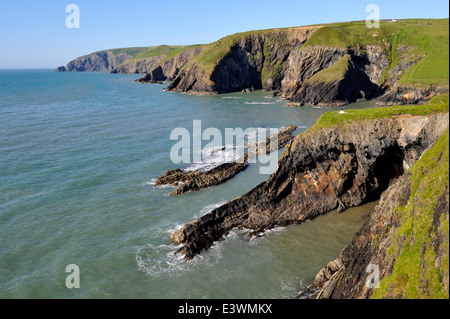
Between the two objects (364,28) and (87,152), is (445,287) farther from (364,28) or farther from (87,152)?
(364,28)

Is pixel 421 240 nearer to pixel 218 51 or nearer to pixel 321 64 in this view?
pixel 321 64

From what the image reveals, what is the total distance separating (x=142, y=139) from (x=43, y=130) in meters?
23.8

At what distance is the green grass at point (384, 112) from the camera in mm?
23734

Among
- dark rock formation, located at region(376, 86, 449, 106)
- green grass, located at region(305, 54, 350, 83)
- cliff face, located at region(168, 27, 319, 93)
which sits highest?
cliff face, located at region(168, 27, 319, 93)

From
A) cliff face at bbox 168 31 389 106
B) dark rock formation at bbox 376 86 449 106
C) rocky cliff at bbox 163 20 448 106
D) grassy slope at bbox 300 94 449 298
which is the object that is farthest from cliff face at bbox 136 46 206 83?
grassy slope at bbox 300 94 449 298

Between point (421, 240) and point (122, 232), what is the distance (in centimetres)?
2484

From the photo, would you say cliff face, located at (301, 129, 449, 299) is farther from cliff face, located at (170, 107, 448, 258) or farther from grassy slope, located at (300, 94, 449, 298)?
cliff face, located at (170, 107, 448, 258)

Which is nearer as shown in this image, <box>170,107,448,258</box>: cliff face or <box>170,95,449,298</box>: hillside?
<box>170,95,449,298</box>: hillside

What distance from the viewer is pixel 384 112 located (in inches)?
1054

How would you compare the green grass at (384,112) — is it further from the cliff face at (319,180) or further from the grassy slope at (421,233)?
the grassy slope at (421,233)

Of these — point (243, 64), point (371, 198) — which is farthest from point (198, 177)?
point (243, 64)

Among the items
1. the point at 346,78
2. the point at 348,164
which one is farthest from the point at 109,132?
the point at 346,78

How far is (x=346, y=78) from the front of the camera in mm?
94438

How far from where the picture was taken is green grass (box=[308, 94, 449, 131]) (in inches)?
934
